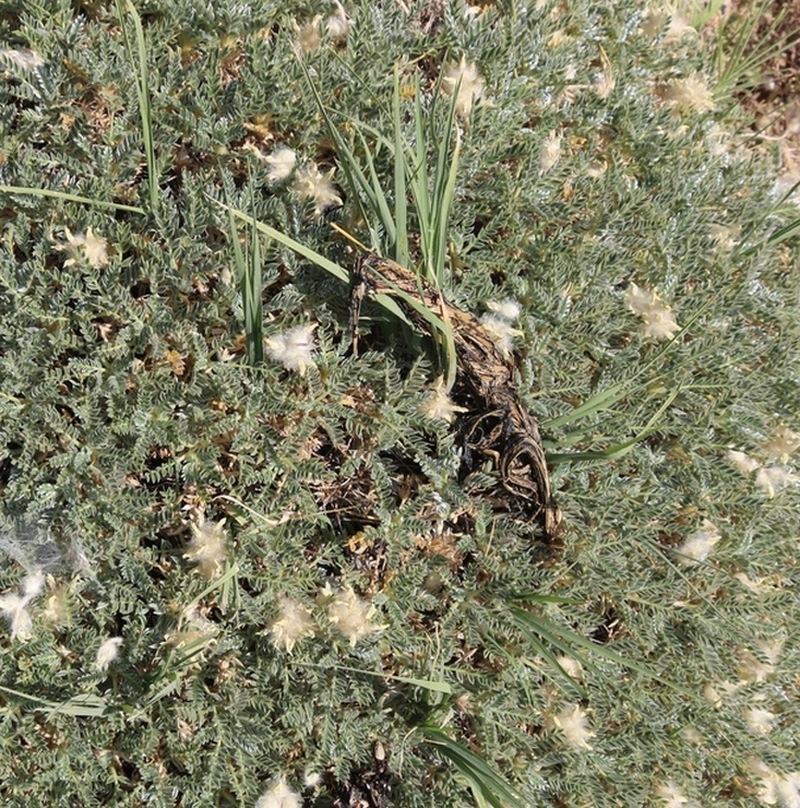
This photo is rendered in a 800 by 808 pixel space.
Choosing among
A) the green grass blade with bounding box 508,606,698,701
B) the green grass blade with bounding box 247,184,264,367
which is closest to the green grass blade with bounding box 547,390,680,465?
the green grass blade with bounding box 508,606,698,701

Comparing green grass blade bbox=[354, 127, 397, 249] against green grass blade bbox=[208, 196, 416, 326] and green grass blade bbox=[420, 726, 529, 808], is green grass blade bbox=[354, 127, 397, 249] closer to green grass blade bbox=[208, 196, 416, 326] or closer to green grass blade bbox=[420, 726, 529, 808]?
green grass blade bbox=[208, 196, 416, 326]

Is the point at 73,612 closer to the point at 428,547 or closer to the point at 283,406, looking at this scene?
the point at 283,406

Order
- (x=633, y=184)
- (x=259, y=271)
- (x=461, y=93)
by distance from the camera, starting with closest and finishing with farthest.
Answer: (x=259, y=271)
(x=461, y=93)
(x=633, y=184)

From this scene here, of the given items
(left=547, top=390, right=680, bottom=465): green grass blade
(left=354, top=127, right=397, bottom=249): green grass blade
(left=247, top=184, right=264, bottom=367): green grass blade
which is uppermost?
(left=354, top=127, right=397, bottom=249): green grass blade

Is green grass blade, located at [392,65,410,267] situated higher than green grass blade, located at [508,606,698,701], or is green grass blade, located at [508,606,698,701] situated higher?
green grass blade, located at [392,65,410,267]

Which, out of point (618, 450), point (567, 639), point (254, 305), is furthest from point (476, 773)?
point (254, 305)

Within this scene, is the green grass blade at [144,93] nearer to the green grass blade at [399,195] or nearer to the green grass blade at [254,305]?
the green grass blade at [254,305]

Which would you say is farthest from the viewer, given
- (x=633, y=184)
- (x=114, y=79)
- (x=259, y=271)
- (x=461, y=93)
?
(x=633, y=184)

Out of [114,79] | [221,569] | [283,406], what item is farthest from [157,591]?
[114,79]
